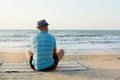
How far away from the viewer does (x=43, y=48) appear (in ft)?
23.1

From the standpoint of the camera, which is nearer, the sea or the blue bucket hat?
the blue bucket hat

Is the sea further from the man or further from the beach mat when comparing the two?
the man

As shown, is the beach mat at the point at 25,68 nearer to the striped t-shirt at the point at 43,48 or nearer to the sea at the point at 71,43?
the striped t-shirt at the point at 43,48

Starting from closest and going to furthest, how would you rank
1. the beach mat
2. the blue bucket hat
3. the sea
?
the blue bucket hat
the beach mat
the sea

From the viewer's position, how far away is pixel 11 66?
775 cm

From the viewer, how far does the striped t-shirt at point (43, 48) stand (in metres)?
7.03

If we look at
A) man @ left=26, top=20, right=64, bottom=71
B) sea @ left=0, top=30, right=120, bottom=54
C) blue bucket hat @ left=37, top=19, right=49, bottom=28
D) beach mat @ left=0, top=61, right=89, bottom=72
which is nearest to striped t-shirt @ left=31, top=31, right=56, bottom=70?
man @ left=26, top=20, right=64, bottom=71

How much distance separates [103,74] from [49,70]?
1.34 m

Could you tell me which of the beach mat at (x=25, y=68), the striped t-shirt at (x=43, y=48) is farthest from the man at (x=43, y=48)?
the beach mat at (x=25, y=68)

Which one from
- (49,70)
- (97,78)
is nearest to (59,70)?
(49,70)

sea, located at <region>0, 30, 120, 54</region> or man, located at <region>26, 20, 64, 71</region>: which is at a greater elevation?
man, located at <region>26, 20, 64, 71</region>

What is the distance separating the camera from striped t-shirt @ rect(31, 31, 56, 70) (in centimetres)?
703

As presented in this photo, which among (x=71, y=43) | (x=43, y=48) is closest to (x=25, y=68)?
(x=43, y=48)

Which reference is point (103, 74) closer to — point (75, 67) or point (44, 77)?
point (75, 67)
